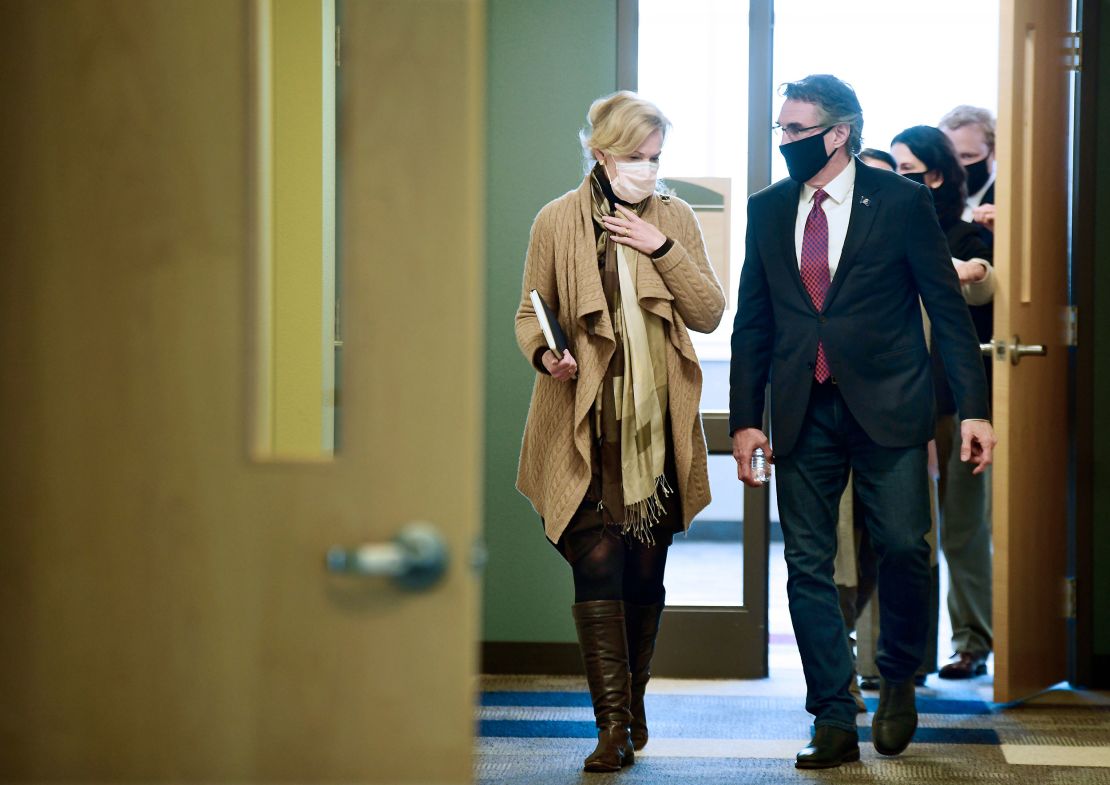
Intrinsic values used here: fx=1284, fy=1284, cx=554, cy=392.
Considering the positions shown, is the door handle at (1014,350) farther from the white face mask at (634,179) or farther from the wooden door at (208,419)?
the wooden door at (208,419)

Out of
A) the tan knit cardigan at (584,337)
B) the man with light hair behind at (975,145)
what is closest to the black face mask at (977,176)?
the man with light hair behind at (975,145)

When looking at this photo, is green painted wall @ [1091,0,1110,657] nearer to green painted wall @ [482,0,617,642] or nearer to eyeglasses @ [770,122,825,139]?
eyeglasses @ [770,122,825,139]

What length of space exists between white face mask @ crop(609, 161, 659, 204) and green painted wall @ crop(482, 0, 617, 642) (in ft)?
3.14

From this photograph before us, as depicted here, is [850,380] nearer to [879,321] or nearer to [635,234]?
[879,321]

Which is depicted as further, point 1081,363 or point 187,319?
point 1081,363

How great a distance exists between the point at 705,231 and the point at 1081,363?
1161mm

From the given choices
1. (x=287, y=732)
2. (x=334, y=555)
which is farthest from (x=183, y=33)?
(x=287, y=732)

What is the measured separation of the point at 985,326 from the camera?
3.70 meters

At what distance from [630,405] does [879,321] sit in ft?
1.91

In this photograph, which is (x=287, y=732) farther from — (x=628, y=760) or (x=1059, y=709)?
(x=1059, y=709)

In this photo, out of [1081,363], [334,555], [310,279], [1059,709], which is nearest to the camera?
[334,555]

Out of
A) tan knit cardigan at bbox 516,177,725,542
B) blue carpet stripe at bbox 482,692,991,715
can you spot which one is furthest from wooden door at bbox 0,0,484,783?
blue carpet stripe at bbox 482,692,991,715

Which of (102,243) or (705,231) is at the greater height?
(705,231)

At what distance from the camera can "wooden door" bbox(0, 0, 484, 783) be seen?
1.25 metres
